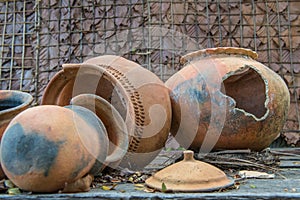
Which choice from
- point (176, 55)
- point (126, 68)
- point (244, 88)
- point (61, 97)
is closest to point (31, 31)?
point (176, 55)

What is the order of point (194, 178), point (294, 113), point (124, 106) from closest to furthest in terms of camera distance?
point (194, 178)
point (124, 106)
point (294, 113)

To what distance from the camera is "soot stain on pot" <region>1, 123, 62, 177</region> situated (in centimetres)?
91

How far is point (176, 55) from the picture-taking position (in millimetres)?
2781

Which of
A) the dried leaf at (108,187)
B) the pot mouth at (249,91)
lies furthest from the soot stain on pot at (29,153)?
the pot mouth at (249,91)

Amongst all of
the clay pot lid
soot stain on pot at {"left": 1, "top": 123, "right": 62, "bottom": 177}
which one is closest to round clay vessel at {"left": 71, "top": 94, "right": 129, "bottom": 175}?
the clay pot lid

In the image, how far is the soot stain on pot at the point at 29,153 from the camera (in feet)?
3.00

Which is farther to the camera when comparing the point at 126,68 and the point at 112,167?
the point at 126,68

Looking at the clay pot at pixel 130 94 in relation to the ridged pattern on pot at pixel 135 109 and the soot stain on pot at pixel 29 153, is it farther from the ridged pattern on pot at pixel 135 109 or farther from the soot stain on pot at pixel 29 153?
the soot stain on pot at pixel 29 153

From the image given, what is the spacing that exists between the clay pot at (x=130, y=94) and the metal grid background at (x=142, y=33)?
1.22 m

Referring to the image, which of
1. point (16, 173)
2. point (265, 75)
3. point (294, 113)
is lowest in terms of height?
point (294, 113)

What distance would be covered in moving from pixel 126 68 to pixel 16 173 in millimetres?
734

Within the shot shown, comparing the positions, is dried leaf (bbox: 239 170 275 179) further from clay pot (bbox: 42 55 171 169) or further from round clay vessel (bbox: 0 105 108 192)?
round clay vessel (bbox: 0 105 108 192)

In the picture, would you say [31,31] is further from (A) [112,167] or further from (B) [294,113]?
(B) [294,113]

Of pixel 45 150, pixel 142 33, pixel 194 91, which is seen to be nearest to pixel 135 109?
pixel 194 91
